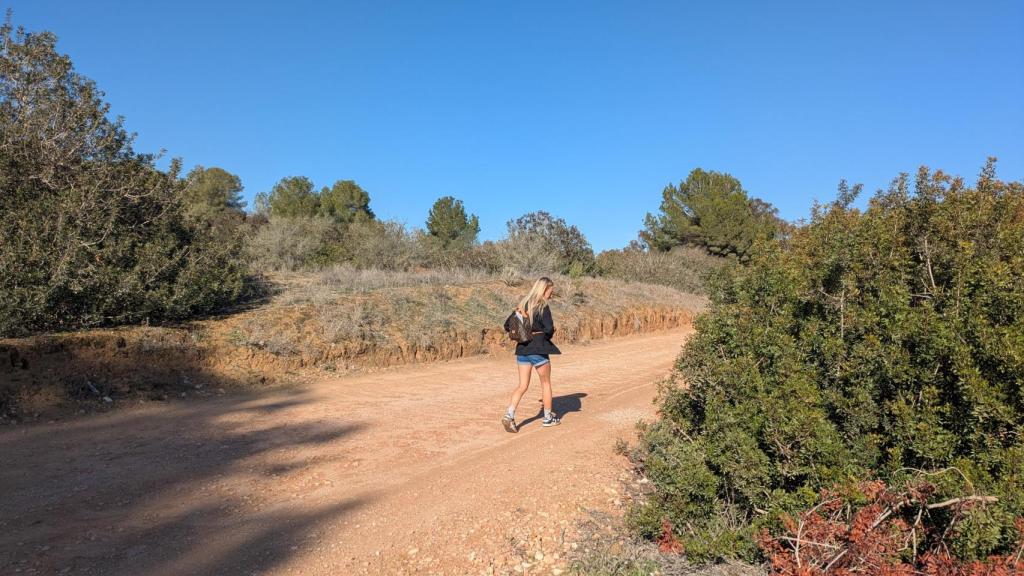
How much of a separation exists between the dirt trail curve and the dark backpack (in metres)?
1.15

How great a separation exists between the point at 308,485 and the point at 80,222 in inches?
312

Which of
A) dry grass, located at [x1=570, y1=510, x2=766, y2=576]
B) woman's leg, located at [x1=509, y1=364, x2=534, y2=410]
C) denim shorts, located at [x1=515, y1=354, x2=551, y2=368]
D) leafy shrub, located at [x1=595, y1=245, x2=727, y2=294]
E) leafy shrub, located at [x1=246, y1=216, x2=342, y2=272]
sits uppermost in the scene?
leafy shrub, located at [x1=246, y1=216, x2=342, y2=272]

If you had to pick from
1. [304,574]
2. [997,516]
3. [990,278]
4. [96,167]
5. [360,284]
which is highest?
[96,167]

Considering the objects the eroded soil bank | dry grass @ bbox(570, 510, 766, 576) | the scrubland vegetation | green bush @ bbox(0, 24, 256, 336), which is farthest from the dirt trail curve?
green bush @ bbox(0, 24, 256, 336)

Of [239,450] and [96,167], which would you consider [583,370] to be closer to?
[239,450]

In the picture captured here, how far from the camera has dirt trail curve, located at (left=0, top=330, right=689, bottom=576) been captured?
12.7 ft

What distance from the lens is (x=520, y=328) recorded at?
7.09 meters

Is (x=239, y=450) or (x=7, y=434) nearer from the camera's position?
(x=239, y=450)

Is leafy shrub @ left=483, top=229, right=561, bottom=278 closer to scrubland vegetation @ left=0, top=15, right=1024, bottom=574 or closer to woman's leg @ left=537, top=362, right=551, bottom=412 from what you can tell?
woman's leg @ left=537, top=362, right=551, bottom=412

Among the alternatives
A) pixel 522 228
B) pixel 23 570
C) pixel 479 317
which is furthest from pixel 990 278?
pixel 522 228

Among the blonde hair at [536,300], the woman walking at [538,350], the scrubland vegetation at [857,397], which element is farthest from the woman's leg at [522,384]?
the scrubland vegetation at [857,397]

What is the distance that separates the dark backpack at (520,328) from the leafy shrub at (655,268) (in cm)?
2160

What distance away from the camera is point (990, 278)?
3.01 metres

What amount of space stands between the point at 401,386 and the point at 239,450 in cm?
381
